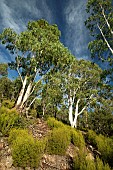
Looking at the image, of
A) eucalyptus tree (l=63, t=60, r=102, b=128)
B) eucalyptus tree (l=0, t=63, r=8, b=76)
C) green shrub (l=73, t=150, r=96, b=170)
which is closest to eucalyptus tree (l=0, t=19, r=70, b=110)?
eucalyptus tree (l=63, t=60, r=102, b=128)

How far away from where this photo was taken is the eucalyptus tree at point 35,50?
1468 cm

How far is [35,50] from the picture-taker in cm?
1490

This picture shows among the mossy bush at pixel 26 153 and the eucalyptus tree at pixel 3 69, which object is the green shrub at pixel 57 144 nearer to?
the mossy bush at pixel 26 153

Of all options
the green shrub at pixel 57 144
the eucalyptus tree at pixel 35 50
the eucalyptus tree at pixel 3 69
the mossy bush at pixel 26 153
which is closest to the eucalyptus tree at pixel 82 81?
the eucalyptus tree at pixel 35 50

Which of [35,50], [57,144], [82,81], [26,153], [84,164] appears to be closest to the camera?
[84,164]

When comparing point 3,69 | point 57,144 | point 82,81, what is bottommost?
point 57,144

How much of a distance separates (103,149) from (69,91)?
13.6 m

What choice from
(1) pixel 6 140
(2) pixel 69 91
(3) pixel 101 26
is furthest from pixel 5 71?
(1) pixel 6 140

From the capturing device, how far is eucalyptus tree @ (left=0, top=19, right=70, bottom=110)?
48.2 feet

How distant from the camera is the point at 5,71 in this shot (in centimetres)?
3922

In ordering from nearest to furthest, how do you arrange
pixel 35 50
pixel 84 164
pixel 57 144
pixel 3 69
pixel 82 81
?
1. pixel 84 164
2. pixel 57 144
3. pixel 35 50
4. pixel 82 81
5. pixel 3 69

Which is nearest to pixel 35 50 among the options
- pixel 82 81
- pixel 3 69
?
pixel 82 81

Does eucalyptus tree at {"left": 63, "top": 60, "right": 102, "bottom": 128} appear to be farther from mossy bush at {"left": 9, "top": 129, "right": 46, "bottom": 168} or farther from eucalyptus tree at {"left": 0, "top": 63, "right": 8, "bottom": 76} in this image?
eucalyptus tree at {"left": 0, "top": 63, "right": 8, "bottom": 76}

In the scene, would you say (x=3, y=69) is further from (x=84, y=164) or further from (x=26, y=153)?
(x=84, y=164)
